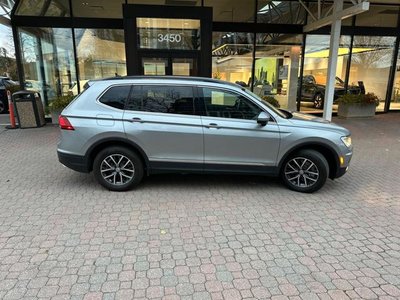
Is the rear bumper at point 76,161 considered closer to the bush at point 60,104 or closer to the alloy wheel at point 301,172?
the alloy wheel at point 301,172

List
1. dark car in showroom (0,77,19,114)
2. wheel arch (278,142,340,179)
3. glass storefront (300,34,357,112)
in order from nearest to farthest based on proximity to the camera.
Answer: wheel arch (278,142,340,179)
glass storefront (300,34,357,112)
dark car in showroom (0,77,19,114)

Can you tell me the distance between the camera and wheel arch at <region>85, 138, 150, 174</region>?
15.9 ft

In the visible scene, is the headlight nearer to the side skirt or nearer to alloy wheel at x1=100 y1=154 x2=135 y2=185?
the side skirt

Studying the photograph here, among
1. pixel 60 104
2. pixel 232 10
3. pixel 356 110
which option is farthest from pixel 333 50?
pixel 60 104

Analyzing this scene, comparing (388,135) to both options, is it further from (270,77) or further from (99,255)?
(99,255)

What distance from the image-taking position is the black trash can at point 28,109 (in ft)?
32.8

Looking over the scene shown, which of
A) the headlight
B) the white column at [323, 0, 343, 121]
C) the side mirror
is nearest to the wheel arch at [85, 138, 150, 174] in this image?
the side mirror

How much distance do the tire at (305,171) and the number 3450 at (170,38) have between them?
20.1ft

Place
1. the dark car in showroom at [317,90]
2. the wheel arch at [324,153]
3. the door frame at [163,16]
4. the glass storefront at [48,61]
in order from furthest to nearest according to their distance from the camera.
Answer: the dark car in showroom at [317,90] → the glass storefront at [48,61] → the door frame at [163,16] → the wheel arch at [324,153]

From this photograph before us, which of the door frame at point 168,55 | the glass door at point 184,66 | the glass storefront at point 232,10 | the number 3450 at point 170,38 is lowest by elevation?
the glass door at point 184,66

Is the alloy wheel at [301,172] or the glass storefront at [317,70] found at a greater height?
the glass storefront at [317,70]

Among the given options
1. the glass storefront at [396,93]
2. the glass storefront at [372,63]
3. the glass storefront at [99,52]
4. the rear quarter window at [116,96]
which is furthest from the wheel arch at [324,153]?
the glass storefront at [396,93]

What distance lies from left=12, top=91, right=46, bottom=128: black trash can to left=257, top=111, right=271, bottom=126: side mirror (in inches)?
321

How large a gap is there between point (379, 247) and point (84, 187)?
419 centimetres
